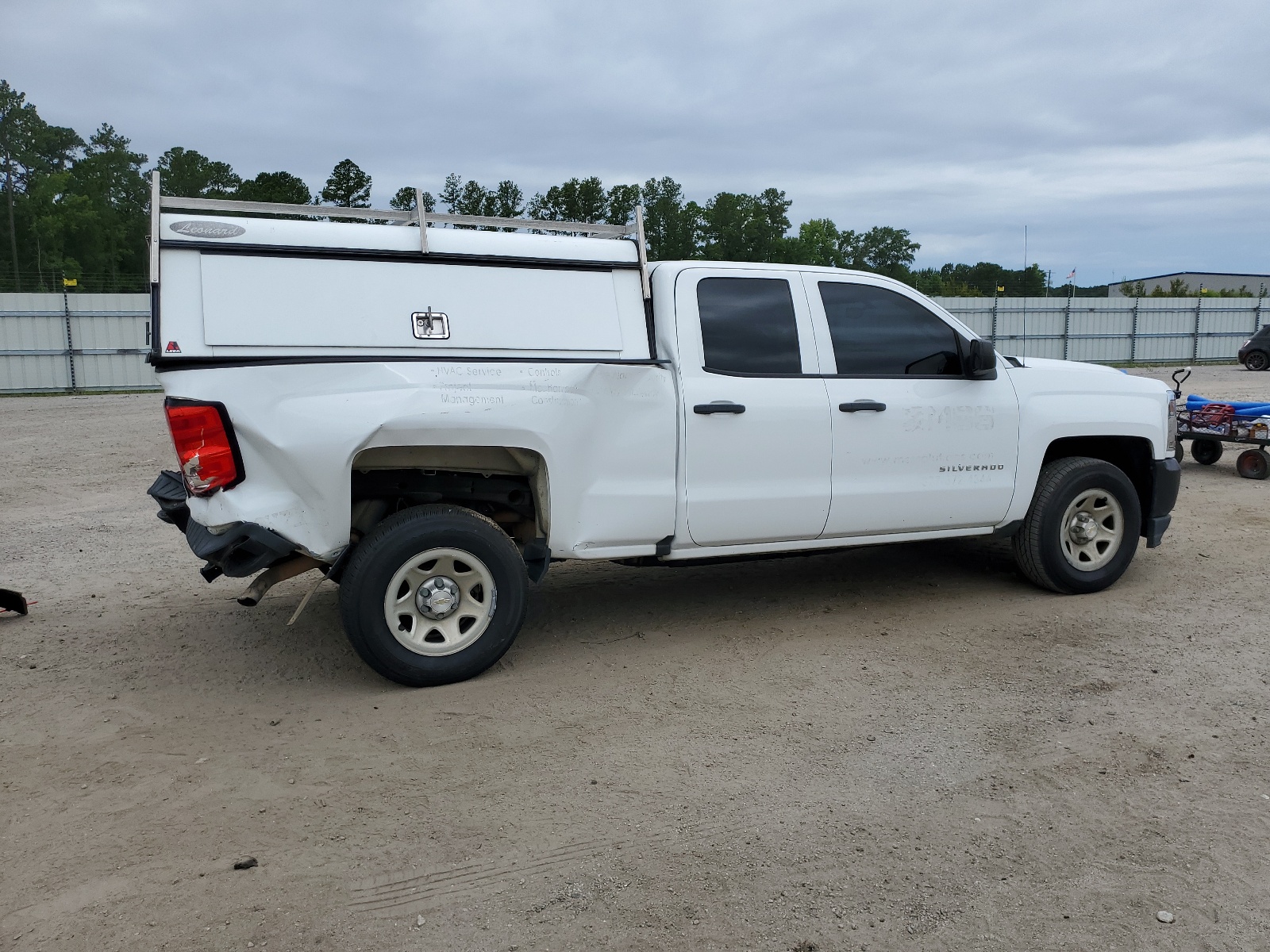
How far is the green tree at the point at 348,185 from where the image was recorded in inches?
1332

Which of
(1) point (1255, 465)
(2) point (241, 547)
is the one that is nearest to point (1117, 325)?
(1) point (1255, 465)

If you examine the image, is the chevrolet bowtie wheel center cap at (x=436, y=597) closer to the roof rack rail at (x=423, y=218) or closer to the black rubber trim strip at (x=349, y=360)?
the black rubber trim strip at (x=349, y=360)

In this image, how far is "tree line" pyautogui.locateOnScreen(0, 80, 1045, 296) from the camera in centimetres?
3575

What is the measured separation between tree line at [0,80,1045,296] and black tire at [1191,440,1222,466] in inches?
798

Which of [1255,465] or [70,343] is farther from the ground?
[70,343]

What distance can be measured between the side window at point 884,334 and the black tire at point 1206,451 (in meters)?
7.31

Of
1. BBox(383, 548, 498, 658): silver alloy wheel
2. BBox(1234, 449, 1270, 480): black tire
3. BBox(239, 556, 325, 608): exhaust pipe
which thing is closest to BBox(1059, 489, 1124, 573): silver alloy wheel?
BBox(383, 548, 498, 658): silver alloy wheel

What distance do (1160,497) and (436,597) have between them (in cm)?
458

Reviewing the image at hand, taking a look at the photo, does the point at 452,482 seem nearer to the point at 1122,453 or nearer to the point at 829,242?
A: the point at 1122,453

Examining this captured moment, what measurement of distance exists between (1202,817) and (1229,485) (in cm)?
805

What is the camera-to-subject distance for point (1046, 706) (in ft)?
14.7

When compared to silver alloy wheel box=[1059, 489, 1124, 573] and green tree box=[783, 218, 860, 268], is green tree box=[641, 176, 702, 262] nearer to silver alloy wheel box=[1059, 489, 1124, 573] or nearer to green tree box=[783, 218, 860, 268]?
green tree box=[783, 218, 860, 268]

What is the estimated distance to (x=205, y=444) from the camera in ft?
14.2

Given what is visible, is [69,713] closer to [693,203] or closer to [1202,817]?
[1202,817]
